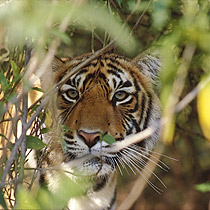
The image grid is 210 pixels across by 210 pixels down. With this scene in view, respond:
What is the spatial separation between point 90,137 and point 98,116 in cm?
16

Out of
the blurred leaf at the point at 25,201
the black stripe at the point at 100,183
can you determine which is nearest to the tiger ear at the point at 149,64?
the black stripe at the point at 100,183

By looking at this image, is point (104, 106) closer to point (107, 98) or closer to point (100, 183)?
point (107, 98)

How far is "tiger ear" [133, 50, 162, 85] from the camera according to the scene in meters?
2.70

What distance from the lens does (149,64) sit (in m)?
2.76

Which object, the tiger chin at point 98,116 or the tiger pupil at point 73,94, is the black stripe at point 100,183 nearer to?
the tiger chin at point 98,116

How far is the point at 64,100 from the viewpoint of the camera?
254 cm

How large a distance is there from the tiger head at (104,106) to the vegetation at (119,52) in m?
0.10

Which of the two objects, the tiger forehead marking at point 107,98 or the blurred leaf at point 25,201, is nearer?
the blurred leaf at point 25,201

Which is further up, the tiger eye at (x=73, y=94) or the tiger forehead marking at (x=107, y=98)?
the tiger eye at (x=73, y=94)

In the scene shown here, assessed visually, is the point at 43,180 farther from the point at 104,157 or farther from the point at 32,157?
the point at 104,157

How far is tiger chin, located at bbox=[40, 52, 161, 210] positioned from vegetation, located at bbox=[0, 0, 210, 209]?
107 mm

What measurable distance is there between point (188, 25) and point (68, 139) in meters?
0.86

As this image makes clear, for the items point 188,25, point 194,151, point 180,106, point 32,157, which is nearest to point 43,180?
point 32,157

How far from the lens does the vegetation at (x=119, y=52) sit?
130 centimetres
